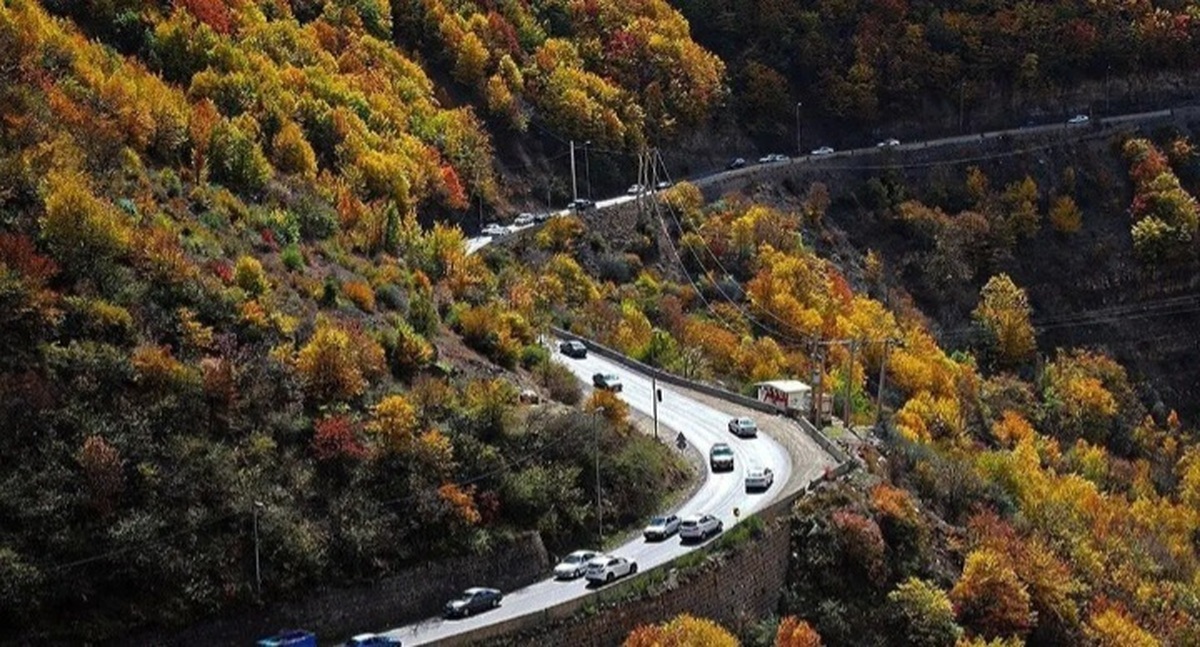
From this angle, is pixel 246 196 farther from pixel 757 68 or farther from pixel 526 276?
pixel 757 68

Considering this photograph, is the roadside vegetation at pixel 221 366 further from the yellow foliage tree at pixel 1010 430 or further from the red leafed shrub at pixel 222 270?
the yellow foliage tree at pixel 1010 430

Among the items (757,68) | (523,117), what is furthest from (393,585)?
(757,68)

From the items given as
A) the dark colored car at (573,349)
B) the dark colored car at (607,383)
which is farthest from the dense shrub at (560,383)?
the dark colored car at (573,349)

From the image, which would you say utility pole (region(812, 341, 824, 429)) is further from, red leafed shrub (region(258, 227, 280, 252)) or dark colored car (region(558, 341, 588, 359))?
red leafed shrub (region(258, 227, 280, 252))

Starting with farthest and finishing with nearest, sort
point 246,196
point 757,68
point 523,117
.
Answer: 1. point 757,68
2. point 523,117
3. point 246,196

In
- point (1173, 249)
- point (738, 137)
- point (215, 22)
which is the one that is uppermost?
point (215, 22)

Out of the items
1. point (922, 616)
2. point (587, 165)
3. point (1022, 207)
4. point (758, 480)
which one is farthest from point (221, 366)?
point (1022, 207)

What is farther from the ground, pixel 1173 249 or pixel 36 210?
pixel 36 210

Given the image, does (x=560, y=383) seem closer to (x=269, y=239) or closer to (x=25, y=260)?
(x=269, y=239)
